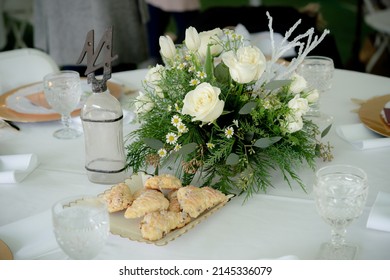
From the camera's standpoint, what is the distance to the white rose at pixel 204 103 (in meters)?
1.38

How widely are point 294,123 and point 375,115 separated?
1.66ft

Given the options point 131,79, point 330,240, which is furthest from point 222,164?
point 131,79

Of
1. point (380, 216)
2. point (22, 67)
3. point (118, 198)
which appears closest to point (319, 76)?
point (380, 216)

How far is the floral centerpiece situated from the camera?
1.43 metres

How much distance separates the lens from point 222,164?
148 cm

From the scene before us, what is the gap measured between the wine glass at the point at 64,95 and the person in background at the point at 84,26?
4.73 feet

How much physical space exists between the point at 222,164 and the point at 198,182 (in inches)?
3.1

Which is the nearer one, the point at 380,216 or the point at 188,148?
the point at 380,216

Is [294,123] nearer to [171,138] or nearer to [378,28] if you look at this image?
[171,138]

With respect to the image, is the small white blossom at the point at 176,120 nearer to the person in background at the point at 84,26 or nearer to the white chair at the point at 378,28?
the person in background at the point at 84,26

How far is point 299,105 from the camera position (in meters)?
1.44

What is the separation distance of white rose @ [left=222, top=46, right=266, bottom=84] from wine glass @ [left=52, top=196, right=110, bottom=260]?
1.43 feet

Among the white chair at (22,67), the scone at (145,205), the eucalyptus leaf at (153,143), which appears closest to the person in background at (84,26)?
the white chair at (22,67)

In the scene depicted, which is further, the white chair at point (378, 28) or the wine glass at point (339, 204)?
the white chair at point (378, 28)
